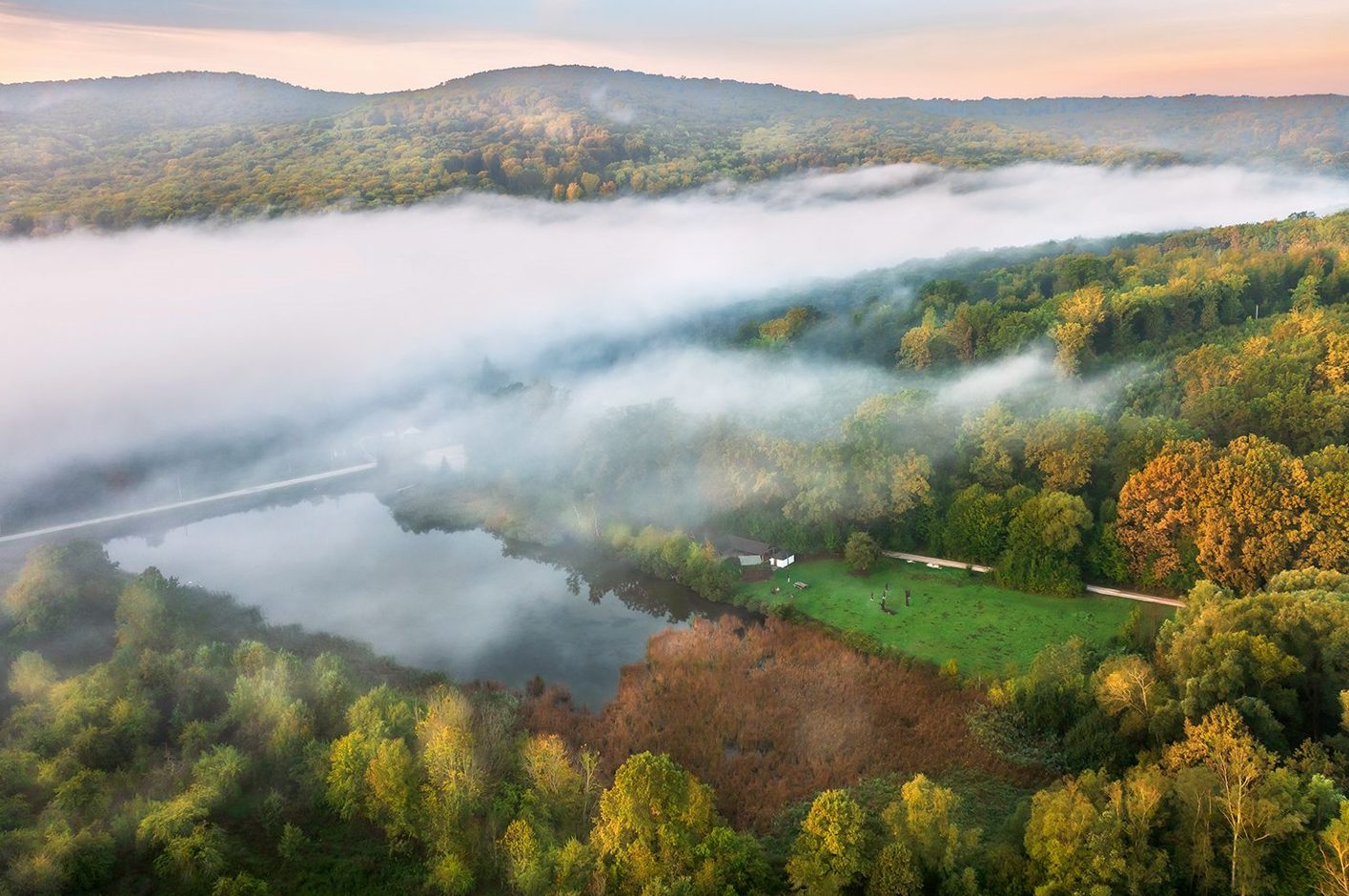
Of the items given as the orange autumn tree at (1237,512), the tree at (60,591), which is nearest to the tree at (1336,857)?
the orange autumn tree at (1237,512)

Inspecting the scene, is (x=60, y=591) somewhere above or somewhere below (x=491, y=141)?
below

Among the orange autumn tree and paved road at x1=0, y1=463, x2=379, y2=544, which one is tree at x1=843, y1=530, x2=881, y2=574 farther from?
paved road at x1=0, y1=463, x2=379, y2=544

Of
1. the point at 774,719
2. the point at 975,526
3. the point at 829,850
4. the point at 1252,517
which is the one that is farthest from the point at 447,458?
the point at 1252,517

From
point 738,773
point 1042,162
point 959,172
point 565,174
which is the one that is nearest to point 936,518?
point 738,773

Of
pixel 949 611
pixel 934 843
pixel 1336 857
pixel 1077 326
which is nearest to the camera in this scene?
pixel 1336 857

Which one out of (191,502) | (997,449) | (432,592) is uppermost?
(997,449)

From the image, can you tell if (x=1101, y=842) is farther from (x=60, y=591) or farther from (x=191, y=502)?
(x=191, y=502)

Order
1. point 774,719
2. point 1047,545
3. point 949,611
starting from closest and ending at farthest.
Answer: point 774,719 → point 949,611 → point 1047,545
